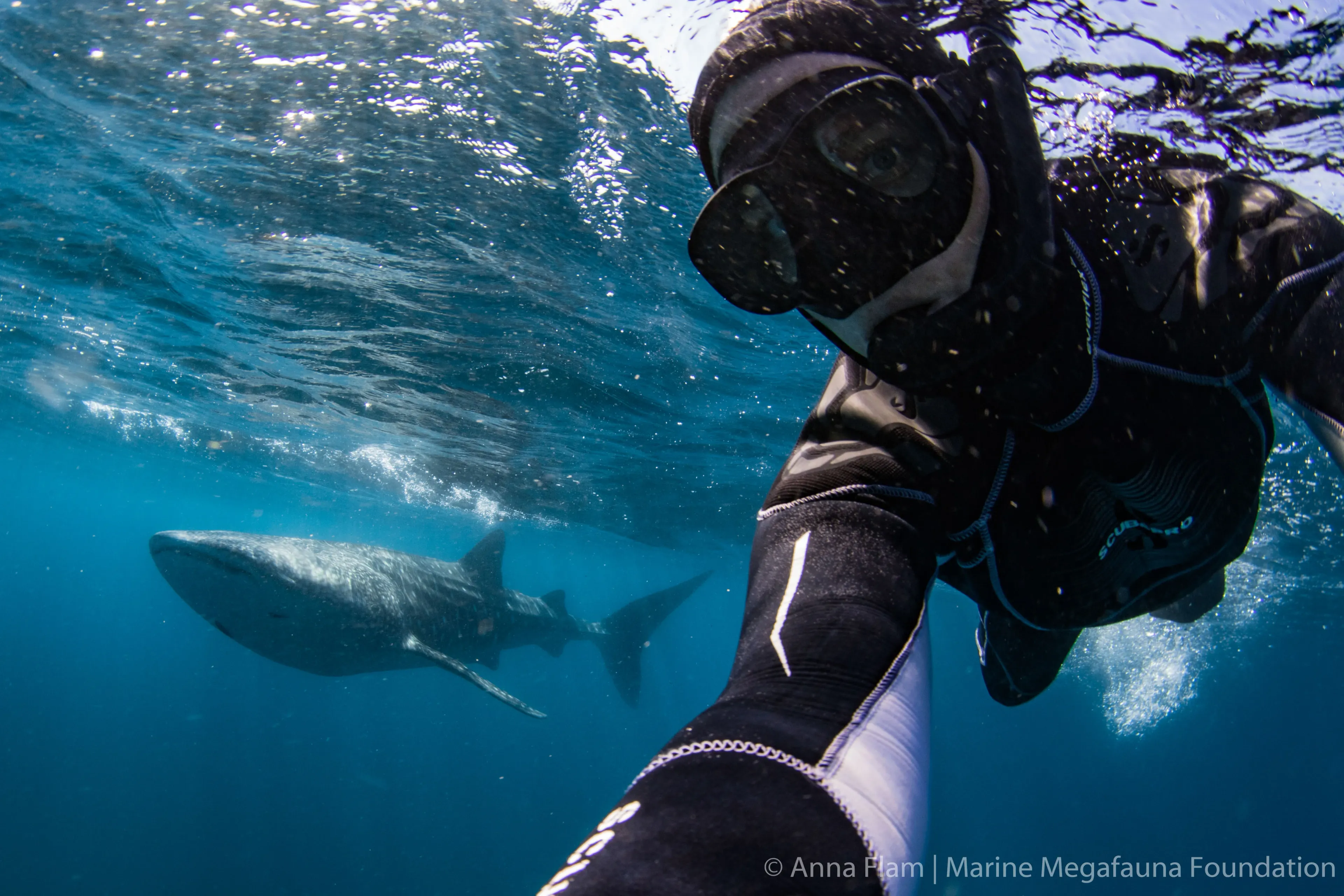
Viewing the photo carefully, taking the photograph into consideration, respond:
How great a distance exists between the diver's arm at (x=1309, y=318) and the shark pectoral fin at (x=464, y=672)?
8.29 meters

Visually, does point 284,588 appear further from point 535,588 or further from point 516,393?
point 535,588

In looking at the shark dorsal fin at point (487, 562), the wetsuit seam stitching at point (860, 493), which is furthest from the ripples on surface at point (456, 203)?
the wetsuit seam stitching at point (860, 493)

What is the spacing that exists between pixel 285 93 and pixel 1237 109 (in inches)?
363

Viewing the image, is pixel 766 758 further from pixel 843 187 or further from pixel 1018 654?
pixel 1018 654

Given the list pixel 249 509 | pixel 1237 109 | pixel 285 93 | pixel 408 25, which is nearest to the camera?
pixel 1237 109

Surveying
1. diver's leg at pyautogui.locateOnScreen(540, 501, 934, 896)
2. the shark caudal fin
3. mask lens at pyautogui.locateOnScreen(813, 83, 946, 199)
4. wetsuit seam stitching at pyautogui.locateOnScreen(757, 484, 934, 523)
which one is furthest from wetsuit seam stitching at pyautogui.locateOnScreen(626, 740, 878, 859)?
the shark caudal fin

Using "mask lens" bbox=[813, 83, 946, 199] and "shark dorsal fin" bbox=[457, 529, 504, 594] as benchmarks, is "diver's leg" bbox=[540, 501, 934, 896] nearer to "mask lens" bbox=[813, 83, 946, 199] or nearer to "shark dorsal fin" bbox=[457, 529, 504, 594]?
"mask lens" bbox=[813, 83, 946, 199]

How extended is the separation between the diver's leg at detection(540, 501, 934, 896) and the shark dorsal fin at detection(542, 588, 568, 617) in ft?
47.2

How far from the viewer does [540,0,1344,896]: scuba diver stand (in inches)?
52.6

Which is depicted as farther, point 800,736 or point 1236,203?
point 1236,203

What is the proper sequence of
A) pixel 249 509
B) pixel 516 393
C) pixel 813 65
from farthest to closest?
1. pixel 249 509
2. pixel 516 393
3. pixel 813 65

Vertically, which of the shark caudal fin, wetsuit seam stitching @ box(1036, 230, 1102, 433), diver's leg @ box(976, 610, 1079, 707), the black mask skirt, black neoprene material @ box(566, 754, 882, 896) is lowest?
the shark caudal fin

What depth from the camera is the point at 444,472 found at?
25.2 metres

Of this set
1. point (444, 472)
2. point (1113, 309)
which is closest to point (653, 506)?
point (444, 472)
